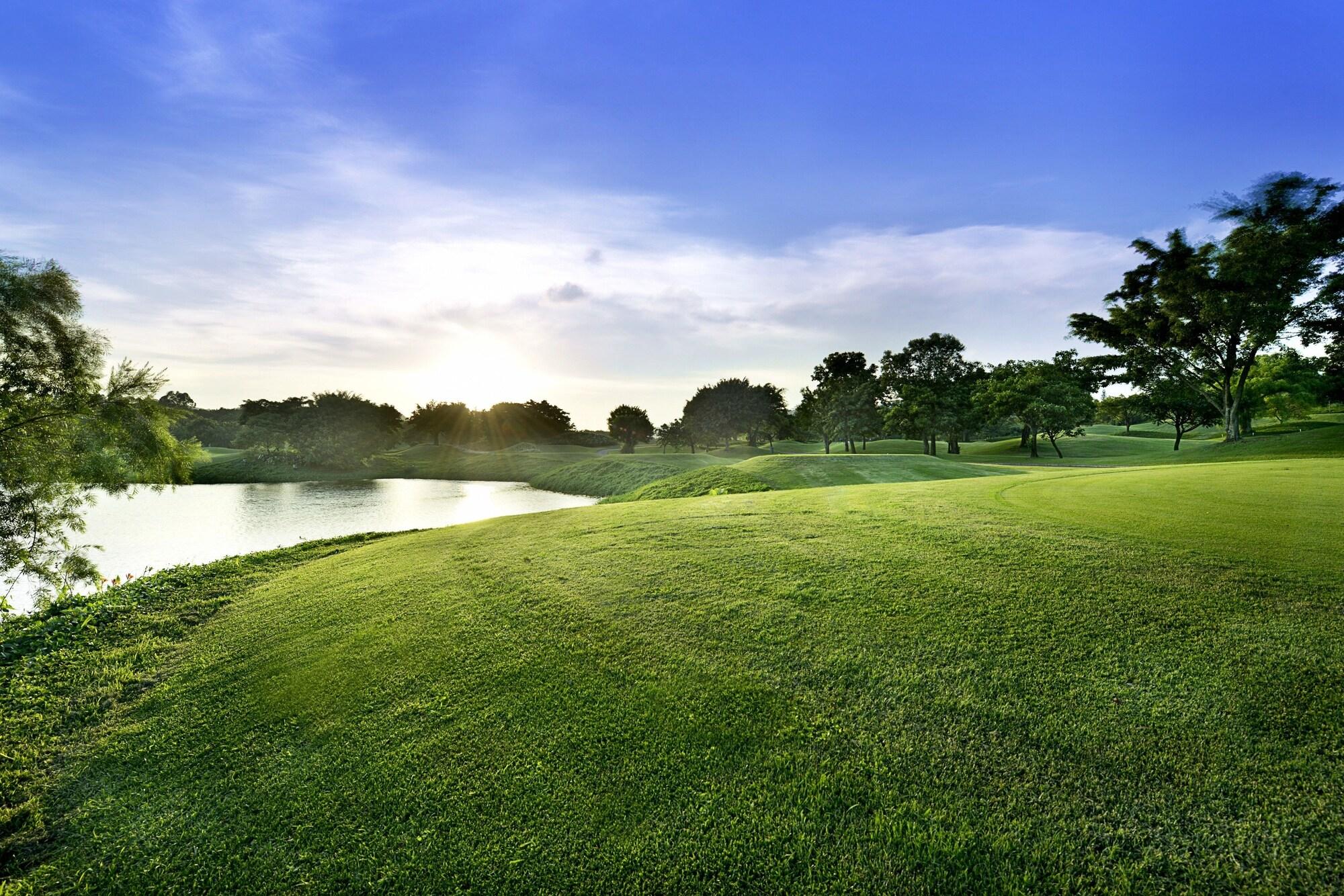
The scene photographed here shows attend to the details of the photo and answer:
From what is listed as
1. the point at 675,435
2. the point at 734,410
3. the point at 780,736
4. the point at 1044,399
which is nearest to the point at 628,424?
the point at 675,435

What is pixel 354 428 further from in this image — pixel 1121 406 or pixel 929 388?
pixel 1121 406

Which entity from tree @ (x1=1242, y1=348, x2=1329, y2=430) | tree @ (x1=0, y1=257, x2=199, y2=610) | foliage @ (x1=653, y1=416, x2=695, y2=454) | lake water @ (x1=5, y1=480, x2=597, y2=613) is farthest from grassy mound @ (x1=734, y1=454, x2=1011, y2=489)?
foliage @ (x1=653, y1=416, x2=695, y2=454)

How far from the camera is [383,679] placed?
5.11 metres

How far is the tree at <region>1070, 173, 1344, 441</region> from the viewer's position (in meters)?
27.2

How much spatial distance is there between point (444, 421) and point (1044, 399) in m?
85.2

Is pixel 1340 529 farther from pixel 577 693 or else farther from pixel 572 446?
pixel 572 446

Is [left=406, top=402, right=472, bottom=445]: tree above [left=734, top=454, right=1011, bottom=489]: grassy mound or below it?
above

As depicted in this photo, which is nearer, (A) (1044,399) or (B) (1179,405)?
(A) (1044,399)

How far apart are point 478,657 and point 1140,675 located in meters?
5.80

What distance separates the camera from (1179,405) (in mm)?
45281

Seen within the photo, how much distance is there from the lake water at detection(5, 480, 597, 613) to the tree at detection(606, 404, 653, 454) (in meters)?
51.3

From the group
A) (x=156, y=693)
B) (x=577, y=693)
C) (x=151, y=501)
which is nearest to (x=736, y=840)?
(x=577, y=693)

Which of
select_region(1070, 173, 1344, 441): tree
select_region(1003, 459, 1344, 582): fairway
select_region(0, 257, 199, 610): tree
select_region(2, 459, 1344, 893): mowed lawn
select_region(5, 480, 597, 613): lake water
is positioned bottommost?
select_region(5, 480, 597, 613): lake water

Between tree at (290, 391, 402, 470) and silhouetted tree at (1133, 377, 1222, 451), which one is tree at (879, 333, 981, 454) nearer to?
silhouetted tree at (1133, 377, 1222, 451)
